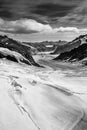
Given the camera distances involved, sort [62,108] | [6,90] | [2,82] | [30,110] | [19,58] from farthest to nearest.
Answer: [19,58], [2,82], [6,90], [62,108], [30,110]

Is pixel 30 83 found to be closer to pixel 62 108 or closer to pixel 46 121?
pixel 62 108

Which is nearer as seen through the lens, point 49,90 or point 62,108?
point 62,108

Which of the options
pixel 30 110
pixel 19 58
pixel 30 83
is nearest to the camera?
pixel 30 110

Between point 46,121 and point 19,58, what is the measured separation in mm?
78319

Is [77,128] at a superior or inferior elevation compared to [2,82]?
inferior

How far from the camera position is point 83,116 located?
113ft

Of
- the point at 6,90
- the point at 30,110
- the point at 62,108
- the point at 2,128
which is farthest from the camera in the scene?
the point at 6,90

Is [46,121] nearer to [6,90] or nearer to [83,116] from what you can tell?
[83,116]

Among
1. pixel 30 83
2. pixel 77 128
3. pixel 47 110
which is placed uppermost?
pixel 30 83

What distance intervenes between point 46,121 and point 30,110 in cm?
367

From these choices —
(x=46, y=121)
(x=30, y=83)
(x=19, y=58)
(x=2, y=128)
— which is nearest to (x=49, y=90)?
(x=30, y=83)

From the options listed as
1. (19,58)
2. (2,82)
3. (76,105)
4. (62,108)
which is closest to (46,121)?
(62,108)

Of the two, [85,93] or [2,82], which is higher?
[2,82]

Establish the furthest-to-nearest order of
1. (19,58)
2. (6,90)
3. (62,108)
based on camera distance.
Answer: (19,58) < (6,90) < (62,108)
